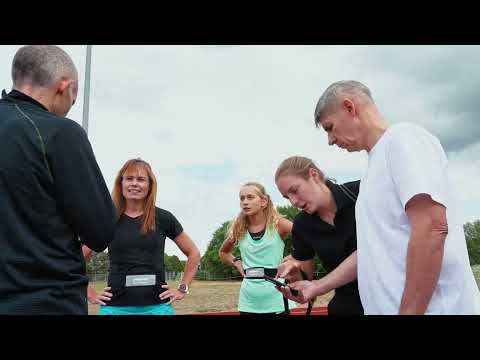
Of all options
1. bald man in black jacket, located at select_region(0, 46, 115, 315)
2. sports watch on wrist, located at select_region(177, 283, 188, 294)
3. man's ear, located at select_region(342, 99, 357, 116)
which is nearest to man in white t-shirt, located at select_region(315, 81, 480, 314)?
man's ear, located at select_region(342, 99, 357, 116)

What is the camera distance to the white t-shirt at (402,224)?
61.0 inches

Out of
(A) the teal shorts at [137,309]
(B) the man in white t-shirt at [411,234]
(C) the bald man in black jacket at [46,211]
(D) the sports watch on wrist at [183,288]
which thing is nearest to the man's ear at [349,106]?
(B) the man in white t-shirt at [411,234]

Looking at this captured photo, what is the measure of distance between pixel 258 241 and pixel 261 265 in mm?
236

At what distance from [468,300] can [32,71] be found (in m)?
1.81

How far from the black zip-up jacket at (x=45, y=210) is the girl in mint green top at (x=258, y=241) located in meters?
2.68

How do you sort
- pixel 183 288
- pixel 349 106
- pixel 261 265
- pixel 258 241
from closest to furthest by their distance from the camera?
pixel 349 106
pixel 183 288
pixel 261 265
pixel 258 241

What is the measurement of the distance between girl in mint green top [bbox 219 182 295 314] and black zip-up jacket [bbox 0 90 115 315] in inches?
105

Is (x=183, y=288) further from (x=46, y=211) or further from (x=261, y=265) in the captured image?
(x=46, y=211)

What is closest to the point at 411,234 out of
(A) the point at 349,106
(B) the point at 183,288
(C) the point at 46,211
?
(A) the point at 349,106

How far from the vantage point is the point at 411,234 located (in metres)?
1.50
